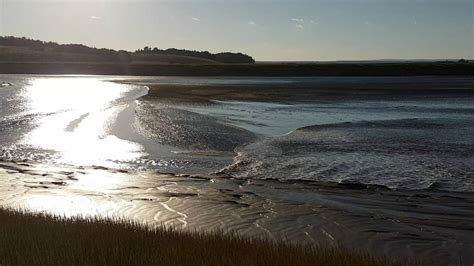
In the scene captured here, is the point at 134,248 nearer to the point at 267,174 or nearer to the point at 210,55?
the point at 267,174

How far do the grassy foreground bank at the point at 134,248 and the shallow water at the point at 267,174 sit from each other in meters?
1.73

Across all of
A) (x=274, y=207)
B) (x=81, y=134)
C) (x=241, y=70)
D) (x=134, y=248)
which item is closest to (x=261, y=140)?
(x=81, y=134)

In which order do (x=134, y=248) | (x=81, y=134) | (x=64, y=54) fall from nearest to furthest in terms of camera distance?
(x=134, y=248) → (x=81, y=134) → (x=64, y=54)

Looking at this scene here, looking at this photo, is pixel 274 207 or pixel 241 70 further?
pixel 241 70

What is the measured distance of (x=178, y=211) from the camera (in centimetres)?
1082

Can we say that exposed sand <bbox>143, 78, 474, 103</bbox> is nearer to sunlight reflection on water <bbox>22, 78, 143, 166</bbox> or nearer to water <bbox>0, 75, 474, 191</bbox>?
sunlight reflection on water <bbox>22, 78, 143, 166</bbox>

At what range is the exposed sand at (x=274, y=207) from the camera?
359 inches

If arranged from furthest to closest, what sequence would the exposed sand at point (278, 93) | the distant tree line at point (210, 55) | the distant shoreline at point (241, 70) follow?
1. the distant tree line at point (210, 55)
2. the distant shoreline at point (241, 70)
3. the exposed sand at point (278, 93)

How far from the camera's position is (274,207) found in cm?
1105

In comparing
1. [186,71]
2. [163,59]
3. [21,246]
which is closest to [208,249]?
[21,246]

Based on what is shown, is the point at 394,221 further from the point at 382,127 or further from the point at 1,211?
the point at 382,127

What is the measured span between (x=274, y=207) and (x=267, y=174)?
3.20 metres

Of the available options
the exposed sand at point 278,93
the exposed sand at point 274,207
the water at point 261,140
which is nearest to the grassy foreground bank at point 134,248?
the exposed sand at point 274,207

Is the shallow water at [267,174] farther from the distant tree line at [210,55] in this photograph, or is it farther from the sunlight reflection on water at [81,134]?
the distant tree line at [210,55]
